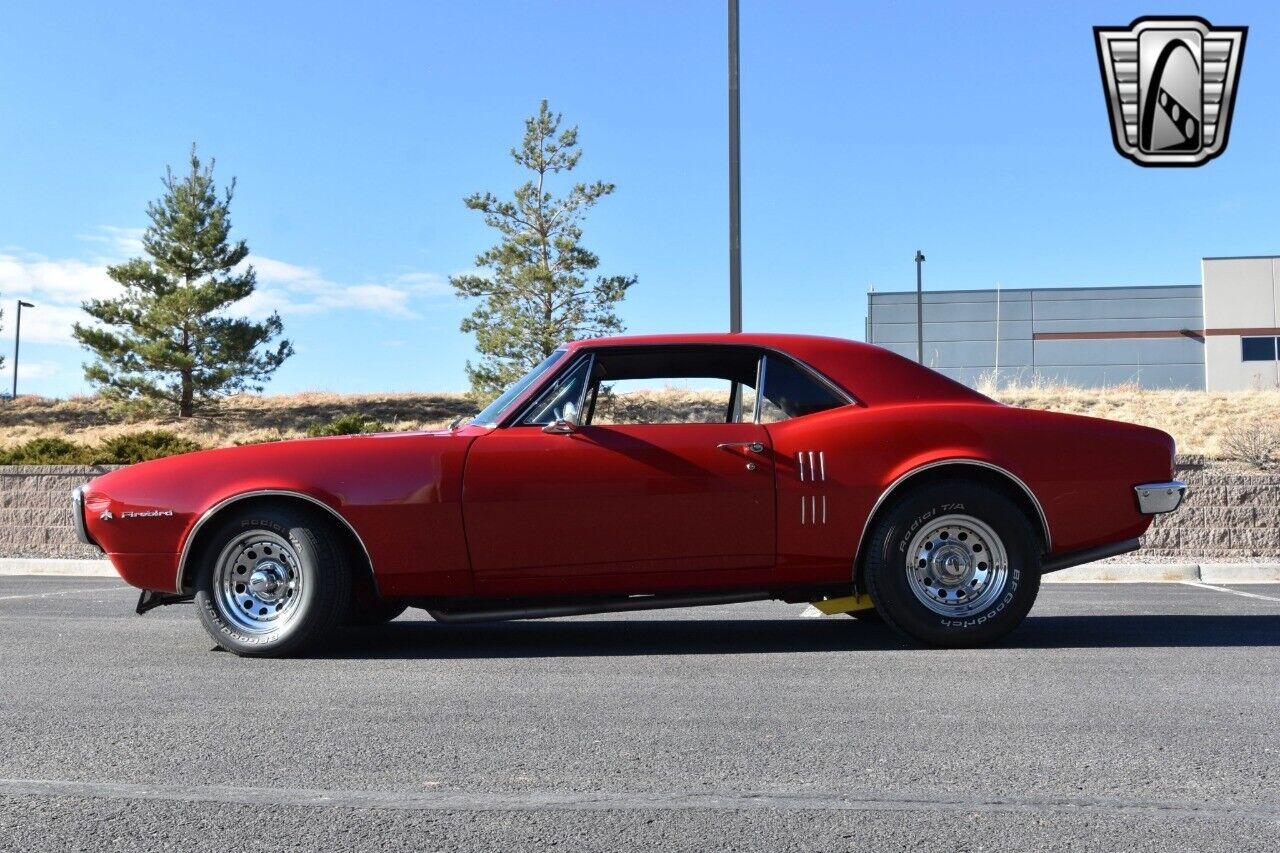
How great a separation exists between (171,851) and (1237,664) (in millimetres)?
4657

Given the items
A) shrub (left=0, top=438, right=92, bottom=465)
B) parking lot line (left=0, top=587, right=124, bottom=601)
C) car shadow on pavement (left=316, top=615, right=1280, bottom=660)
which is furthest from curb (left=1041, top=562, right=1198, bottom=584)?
shrub (left=0, top=438, right=92, bottom=465)

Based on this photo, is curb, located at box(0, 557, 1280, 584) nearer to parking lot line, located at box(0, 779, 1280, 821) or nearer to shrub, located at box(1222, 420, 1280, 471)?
shrub, located at box(1222, 420, 1280, 471)

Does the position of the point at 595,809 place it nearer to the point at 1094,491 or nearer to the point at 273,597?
the point at 273,597

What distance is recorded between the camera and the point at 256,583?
19.5ft

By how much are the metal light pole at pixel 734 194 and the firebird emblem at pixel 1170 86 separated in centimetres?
404

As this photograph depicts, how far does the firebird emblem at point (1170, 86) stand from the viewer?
10523 mm

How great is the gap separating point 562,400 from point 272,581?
1654 millimetres

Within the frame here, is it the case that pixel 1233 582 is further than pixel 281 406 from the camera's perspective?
No

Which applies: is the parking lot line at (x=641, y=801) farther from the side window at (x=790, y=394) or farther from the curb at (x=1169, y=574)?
the curb at (x=1169, y=574)

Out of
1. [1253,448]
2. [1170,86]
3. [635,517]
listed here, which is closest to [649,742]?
[635,517]

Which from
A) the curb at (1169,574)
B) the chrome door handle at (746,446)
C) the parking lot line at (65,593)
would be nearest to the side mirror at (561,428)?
the chrome door handle at (746,446)

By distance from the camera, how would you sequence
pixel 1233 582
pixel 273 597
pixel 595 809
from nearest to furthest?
pixel 595 809 → pixel 273 597 → pixel 1233 582

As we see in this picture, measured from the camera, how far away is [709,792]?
3420 mm

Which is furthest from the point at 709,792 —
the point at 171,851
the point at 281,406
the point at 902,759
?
the point at 281,406
